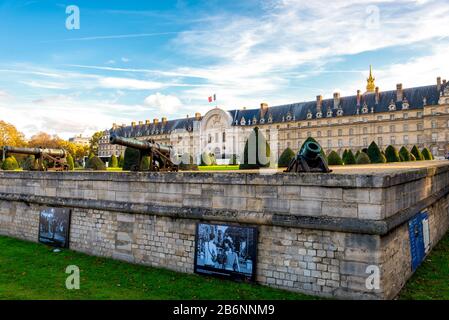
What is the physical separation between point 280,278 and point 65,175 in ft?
25.9

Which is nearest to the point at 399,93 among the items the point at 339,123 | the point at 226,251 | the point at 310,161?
the point at 339,123

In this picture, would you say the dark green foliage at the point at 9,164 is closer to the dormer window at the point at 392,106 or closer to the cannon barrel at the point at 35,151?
the cannon barrel at the point at 35,151

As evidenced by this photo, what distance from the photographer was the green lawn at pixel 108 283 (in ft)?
23.1

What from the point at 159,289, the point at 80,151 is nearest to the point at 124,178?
the point at 159,289

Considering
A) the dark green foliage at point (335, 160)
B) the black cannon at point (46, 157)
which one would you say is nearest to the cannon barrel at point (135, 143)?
the black cannon at point (46, 157)

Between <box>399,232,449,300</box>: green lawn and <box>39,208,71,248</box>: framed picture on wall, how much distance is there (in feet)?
30.8

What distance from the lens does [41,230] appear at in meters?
12.1

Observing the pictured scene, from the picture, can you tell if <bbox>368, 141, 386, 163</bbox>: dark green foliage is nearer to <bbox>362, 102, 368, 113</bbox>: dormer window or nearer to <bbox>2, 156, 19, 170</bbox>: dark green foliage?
<bbox>2, 156, 19, 170</bbox>: dark green foliage

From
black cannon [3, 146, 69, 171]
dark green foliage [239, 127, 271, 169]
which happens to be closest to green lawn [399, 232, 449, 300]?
dark green foliage [239, 127, 271, 169]

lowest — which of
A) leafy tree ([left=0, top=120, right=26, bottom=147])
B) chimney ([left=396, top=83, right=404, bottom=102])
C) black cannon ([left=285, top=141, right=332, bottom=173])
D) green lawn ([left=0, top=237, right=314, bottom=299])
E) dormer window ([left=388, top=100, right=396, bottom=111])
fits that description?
green lawn ([left=0, top=237, right=314, bottom=299])

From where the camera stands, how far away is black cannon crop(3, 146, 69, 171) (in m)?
17.1

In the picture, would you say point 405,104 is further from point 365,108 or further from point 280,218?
point 280,218

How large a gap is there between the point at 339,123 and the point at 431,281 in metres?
64.5
